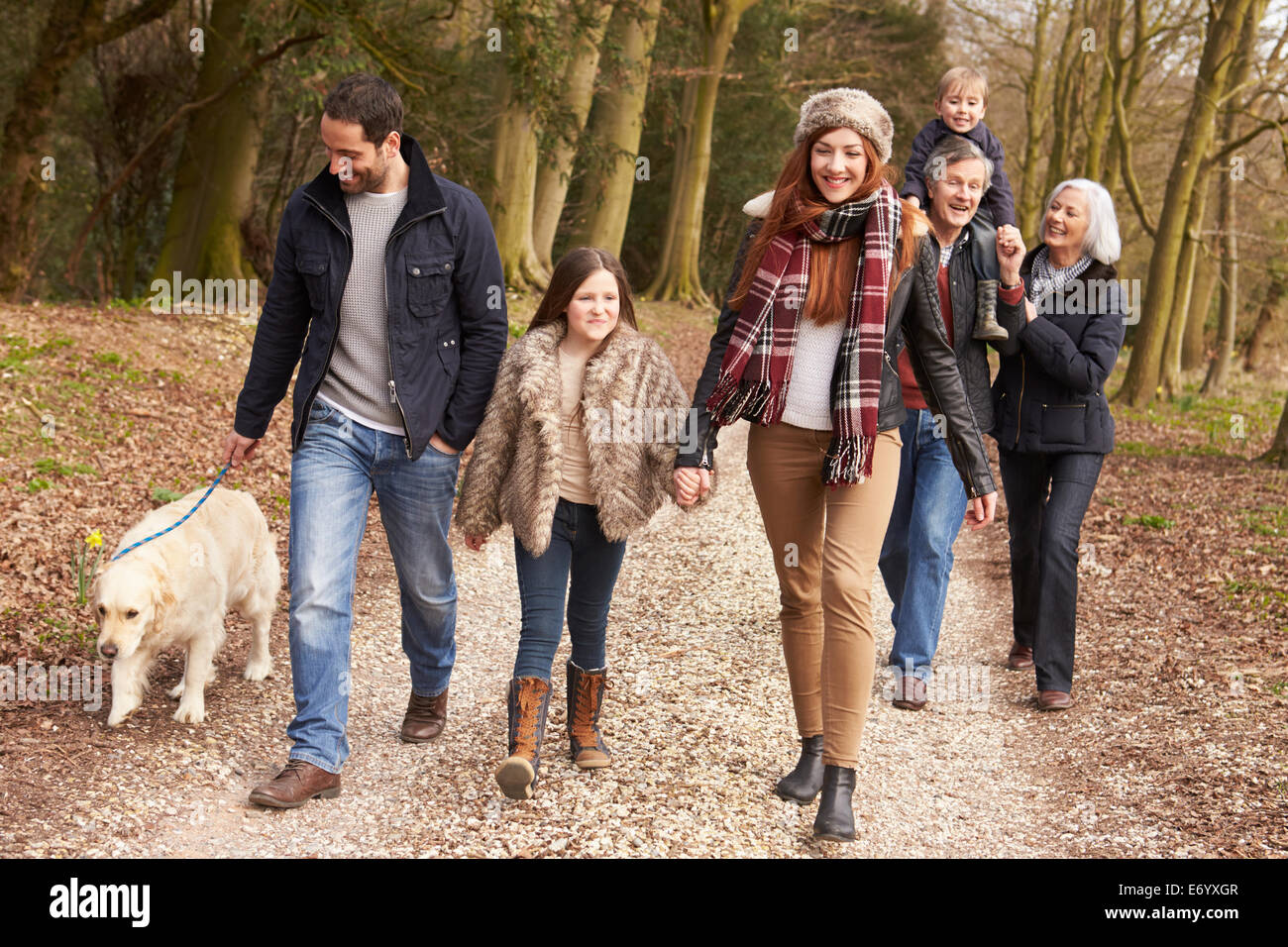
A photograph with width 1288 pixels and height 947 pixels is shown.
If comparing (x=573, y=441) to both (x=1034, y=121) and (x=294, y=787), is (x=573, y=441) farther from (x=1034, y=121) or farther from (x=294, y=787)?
(x=1034, y=121)

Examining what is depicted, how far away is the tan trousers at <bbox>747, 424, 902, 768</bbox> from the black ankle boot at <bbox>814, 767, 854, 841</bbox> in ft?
0.16

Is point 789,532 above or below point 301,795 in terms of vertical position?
above

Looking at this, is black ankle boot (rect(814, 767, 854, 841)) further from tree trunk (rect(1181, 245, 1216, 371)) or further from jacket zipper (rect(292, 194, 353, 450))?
tree trunk (rect(1181, 245, 1216, 371))

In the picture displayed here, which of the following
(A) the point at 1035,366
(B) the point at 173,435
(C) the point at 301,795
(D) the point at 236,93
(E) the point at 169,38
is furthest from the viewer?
(E) the point at 169,38

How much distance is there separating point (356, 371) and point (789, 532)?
171 centimetres

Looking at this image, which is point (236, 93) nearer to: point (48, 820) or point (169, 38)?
Answer: point (169, 38)

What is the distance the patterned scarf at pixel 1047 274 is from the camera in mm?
5688

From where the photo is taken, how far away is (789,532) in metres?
4.23

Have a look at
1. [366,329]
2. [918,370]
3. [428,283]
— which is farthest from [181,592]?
[918,370]

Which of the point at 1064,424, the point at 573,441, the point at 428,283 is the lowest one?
the point at 573,441

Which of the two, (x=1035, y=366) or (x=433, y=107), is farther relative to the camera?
(x=433, y=107)

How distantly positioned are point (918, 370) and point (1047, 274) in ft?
6.27

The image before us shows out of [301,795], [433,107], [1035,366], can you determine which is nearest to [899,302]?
[1035,366]

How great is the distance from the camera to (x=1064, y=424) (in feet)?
18.4
